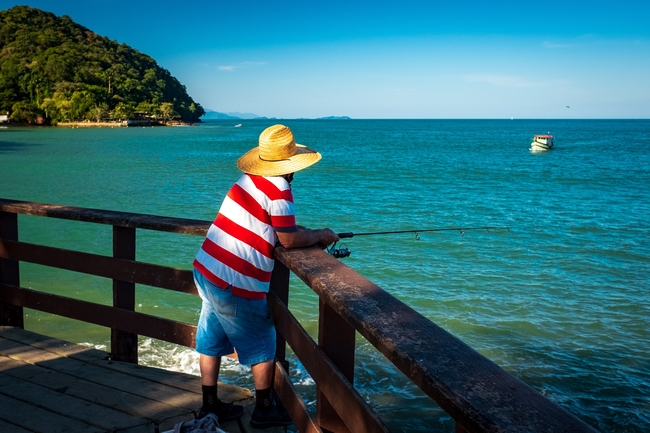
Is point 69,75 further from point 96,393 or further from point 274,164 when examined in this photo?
point 274,164

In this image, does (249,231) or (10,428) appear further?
(10,428)

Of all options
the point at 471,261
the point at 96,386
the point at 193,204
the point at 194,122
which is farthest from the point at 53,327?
the point at 194,122

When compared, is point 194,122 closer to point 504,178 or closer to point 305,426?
point 504,178

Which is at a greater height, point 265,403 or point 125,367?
point 265,403

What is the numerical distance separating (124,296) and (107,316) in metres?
0.16

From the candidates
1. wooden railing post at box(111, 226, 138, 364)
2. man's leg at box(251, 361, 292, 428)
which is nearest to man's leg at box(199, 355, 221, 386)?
man's leg at box(251, 361, 292, 428)

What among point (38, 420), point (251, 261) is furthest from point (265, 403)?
point (38, 420)

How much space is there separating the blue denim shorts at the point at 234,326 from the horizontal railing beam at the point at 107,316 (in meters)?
0.52

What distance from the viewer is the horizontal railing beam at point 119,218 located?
312 cm

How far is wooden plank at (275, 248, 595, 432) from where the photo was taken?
110cm

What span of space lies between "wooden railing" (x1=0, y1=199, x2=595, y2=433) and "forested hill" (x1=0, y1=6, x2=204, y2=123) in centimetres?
12290

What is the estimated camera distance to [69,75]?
12838 cm

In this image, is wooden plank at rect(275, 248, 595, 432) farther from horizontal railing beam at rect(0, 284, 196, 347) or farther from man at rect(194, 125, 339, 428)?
horizontal railing beam at rect(0, 284, 196, 347)

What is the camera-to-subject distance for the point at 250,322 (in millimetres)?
2664
